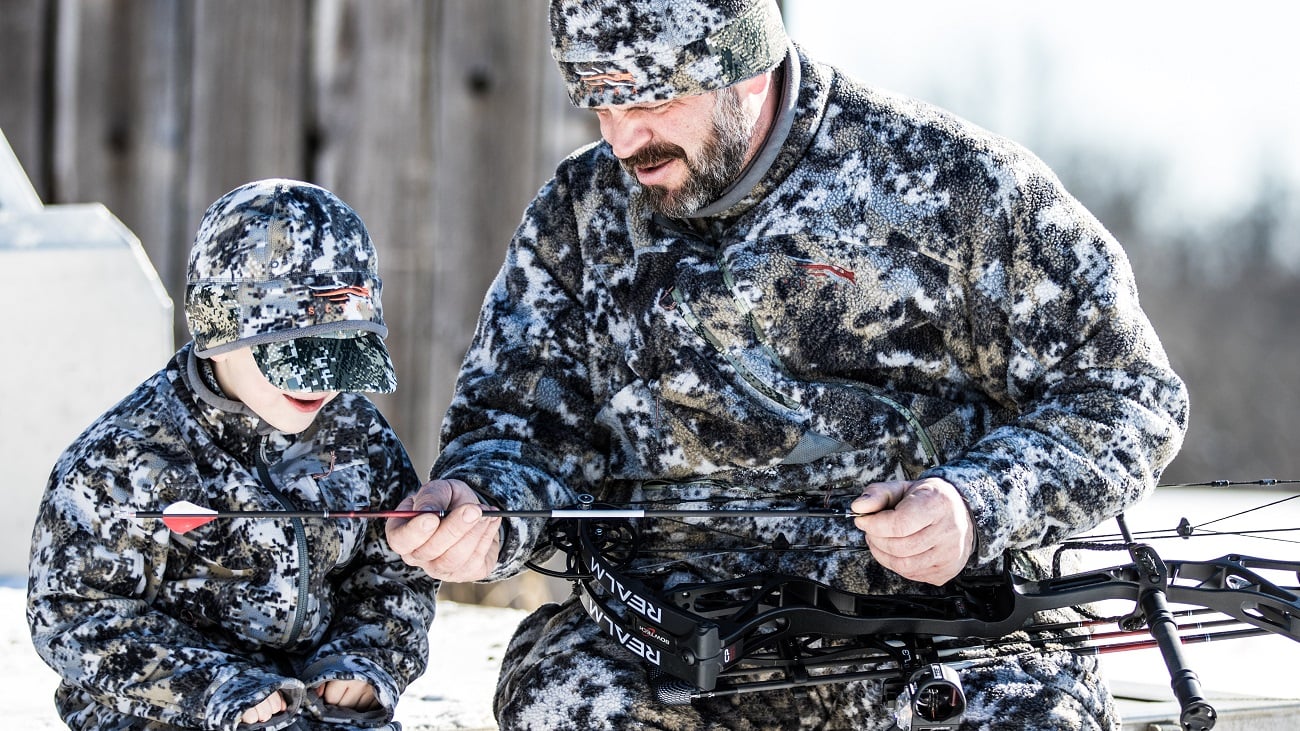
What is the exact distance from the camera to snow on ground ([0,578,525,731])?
2773mm

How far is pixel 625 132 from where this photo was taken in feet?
8.17

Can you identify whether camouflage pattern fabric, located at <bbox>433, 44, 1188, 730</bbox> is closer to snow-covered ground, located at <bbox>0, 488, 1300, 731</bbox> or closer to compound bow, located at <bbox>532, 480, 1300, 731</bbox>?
compound bow, located at <bbox>532, 480, 1300, 731</bbox>

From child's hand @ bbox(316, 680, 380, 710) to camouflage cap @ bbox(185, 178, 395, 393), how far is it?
0.41m

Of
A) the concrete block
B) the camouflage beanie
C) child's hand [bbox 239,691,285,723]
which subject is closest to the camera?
child's hand [bbox 239,691,285,723]

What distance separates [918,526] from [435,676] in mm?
1256

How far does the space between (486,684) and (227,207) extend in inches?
43.6

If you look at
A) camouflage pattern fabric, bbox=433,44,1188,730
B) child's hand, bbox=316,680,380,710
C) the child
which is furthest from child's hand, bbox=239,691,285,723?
camouflage pattern fabric, bbox=433,44,1188,730

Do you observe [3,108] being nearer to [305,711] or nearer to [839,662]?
[305,711]

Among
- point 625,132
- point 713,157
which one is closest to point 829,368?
point 713,157

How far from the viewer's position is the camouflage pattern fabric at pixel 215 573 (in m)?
2.18

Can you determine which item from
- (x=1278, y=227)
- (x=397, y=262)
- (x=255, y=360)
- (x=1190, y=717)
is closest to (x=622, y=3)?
(x=255, y=360)

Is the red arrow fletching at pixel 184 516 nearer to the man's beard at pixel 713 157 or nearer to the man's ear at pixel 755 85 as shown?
the man's beard at pixel 713 157

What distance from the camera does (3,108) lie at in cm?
460

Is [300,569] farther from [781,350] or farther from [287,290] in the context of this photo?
[781,350]
